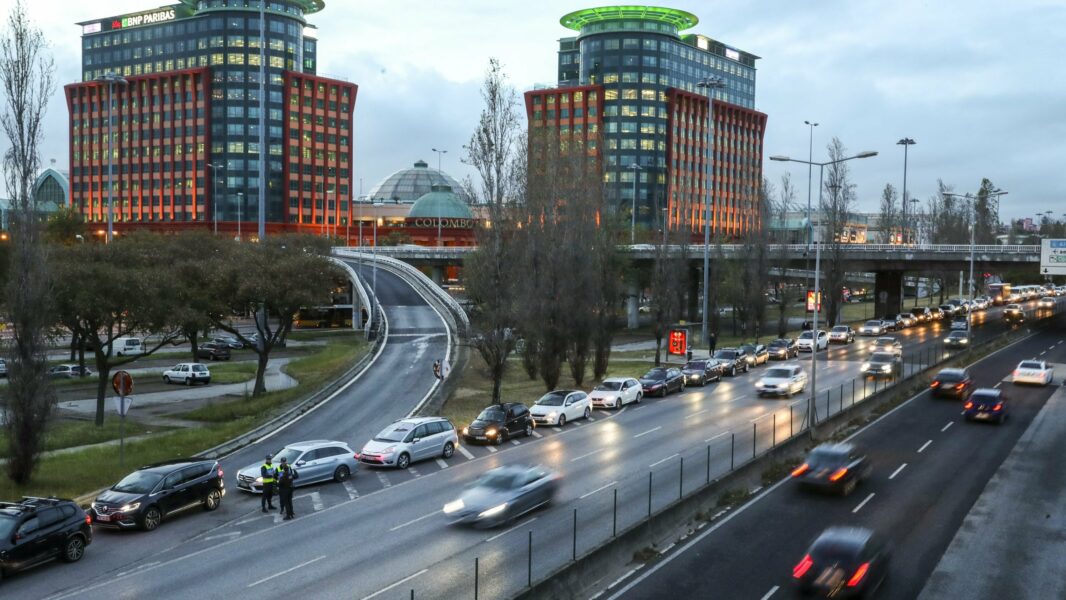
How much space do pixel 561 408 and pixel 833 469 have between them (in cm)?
1473

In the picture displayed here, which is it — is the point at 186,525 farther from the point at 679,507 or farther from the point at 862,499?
the point at 862,499

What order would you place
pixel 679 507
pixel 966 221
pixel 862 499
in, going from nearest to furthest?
pixel 679 507
pixel 862 499
pixel 966 221

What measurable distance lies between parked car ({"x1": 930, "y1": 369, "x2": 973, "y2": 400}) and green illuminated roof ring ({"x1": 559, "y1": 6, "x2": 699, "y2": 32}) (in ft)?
464

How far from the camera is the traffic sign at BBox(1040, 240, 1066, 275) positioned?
4872 centimetres

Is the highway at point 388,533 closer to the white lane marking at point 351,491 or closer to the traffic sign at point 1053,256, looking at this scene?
the white lane marking at point 351,491

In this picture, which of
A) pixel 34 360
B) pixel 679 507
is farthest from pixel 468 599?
pixel 34 360

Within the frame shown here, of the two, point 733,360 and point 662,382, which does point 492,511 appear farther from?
point 733,360

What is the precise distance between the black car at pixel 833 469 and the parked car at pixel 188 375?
44.2m

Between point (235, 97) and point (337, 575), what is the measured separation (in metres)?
159

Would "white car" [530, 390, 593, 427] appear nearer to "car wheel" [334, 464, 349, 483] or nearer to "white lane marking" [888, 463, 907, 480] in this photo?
"car wheel" [334, 464, 349, 483]

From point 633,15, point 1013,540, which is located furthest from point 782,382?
point 633,15

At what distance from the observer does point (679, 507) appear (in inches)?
870

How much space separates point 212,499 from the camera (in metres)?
24.3

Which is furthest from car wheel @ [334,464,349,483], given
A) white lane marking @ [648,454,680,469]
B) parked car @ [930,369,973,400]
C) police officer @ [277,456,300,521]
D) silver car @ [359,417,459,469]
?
parked car @ [930,369,973,400]
